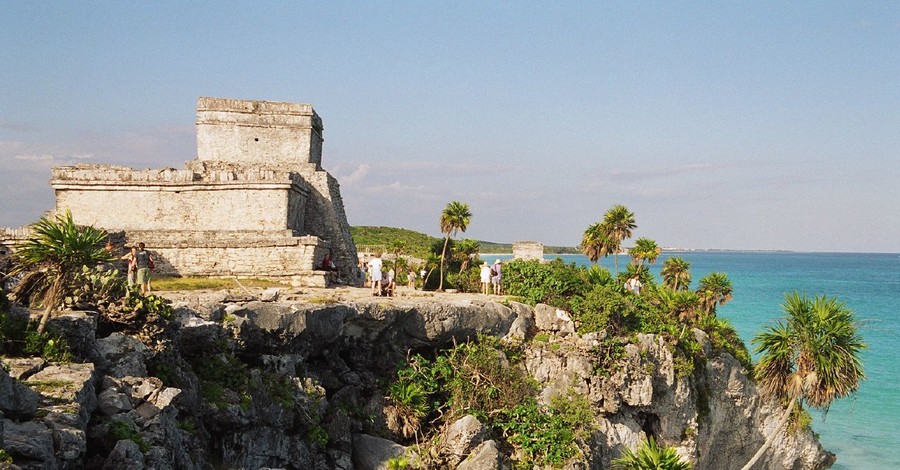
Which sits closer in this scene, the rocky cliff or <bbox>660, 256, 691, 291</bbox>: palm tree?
the rocky cliff

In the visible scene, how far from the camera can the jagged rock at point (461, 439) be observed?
46.0 ft

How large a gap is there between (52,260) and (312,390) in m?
5.49

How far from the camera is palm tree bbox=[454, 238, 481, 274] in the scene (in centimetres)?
2394

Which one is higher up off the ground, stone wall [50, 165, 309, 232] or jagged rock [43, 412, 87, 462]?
stone wall [50, 165, 309, 232]

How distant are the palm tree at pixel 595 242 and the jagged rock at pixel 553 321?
12.5 meters

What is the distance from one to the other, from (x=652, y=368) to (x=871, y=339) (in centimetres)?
4305

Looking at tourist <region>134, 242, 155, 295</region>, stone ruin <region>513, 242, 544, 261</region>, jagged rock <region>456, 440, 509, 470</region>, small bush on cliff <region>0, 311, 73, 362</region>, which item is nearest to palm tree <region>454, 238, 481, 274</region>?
jagged rock <region>456, 440, 509, 470</region>

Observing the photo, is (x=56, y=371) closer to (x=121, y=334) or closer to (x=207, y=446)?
(x=121, y=334)

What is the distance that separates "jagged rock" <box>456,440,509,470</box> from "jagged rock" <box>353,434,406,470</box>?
4.44 feet

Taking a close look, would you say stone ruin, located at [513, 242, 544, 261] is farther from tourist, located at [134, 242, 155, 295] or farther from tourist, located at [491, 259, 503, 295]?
tourist, located at [134, 242, 155, 295]

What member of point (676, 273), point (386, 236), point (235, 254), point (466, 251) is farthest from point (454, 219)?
point (386, 236)

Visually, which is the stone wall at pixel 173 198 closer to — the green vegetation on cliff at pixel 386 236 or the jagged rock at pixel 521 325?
the jagged rock at pixel 521 325

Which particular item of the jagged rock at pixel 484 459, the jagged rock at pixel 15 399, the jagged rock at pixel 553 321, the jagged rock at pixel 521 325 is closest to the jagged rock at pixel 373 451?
the jagged rock at pixel 484 459

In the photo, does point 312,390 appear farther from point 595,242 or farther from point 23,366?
point 595,242
